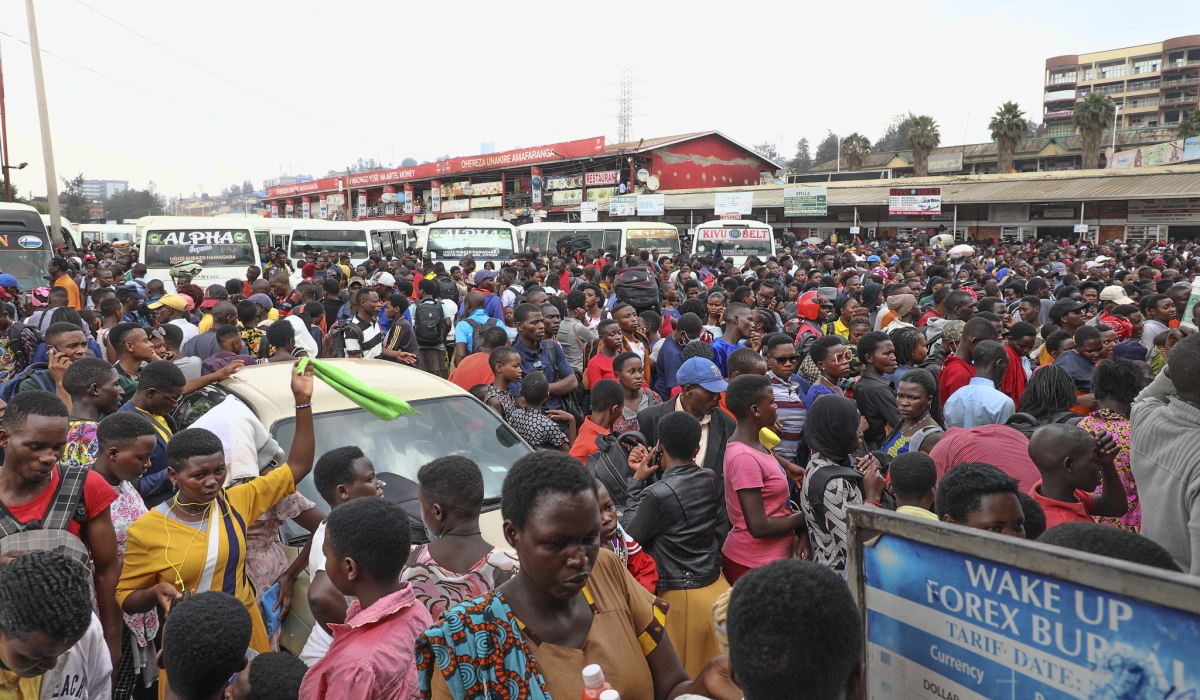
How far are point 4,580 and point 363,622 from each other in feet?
3.34

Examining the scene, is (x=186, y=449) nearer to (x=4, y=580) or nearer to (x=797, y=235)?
(x=4, y=580)

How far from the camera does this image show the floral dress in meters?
3.76

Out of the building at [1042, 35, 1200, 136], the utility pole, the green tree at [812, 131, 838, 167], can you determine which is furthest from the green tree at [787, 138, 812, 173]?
the utility pole

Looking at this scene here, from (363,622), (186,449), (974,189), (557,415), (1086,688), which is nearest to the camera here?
(1086,688)

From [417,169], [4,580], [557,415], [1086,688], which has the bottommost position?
[557,415]

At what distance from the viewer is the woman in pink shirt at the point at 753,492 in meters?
3.75

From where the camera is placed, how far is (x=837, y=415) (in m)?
3.84

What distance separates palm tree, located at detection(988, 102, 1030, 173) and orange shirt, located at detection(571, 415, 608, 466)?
161 ft

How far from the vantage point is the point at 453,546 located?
9.48 feet

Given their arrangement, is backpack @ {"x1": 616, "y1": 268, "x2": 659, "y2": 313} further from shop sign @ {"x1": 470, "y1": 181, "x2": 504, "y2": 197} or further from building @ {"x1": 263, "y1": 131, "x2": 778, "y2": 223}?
shop sign @ {"x1": 470, "y1": 181, "x2": 504, "y2": 197}

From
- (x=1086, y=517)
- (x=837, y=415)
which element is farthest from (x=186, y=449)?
(x=1086, y=517)

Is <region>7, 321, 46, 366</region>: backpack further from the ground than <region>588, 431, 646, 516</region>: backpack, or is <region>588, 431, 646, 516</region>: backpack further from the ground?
<region>7, 321, 46, 366</region>: backpack

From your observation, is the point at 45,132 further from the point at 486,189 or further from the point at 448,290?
the point at 486,189

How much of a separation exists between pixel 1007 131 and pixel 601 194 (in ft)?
82.1
